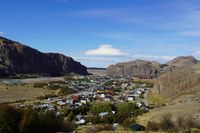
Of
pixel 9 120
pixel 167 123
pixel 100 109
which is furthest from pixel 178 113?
pixel 9 120

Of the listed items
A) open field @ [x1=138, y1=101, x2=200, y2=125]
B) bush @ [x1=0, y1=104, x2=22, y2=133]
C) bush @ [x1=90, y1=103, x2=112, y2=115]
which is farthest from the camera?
bush @ [x1=90, y1=103, x2=112, y2=115]

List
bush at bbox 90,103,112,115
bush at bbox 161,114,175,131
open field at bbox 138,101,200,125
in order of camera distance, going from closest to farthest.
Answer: bush at bbox 161,114,175,131 < open field at bbox 138,101,200,125 < bush at bbox 90,103,112,115

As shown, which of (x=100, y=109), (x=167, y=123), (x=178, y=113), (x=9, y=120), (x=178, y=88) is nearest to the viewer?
(x=9, y=120)

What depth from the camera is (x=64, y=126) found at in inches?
2368

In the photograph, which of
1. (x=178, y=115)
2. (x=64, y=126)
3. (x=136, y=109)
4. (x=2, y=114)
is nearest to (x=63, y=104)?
(x=136, y=109)

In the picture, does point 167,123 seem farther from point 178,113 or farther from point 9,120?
point 9,120

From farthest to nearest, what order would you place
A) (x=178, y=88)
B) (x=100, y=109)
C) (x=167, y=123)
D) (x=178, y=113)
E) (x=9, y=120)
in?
(x=178, y=88)
(x=100, y=109)
(x=178, y=113)
(x=167, y=123)
(x=9, y=120)

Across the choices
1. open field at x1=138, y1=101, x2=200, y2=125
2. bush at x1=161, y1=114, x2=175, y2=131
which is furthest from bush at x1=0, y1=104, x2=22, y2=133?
open field at x1=138, y1=101, x2=200, y2=125

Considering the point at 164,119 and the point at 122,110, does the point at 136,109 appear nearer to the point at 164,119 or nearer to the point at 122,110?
the point at 122,110

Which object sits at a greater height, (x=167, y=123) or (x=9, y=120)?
(x=9, y=120)

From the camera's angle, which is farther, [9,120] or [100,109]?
[100,109]

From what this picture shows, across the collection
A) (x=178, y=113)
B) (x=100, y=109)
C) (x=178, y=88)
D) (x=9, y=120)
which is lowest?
(x=100, y=109)

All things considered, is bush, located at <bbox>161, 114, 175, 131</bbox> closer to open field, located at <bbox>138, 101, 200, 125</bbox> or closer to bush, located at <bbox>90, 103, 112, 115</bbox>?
open field, located at <bbox>138, 101, 200, 125</bbox>

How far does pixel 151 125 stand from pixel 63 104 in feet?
165
